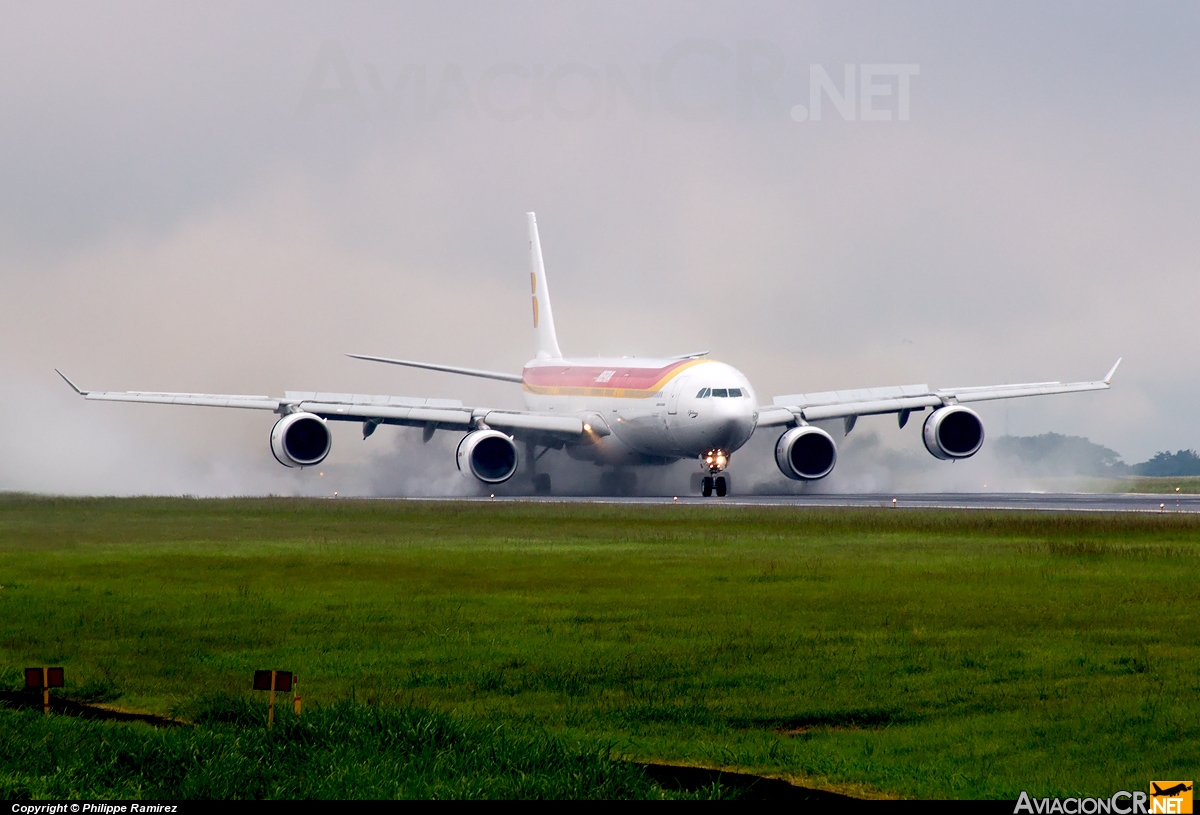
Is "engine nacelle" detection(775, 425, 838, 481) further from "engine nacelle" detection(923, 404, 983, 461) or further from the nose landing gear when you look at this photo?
"engine nacelle" detection(923, 404, 983, 461)

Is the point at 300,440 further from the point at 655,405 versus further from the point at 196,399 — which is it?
the point at 655,405

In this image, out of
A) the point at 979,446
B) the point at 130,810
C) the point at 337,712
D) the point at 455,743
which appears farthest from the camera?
the point at 979,446

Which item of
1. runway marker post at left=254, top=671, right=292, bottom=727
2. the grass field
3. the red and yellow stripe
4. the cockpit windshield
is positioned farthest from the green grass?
the red and yellow stripe

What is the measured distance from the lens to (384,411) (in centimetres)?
5841

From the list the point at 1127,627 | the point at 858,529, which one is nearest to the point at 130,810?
the point at 1127,627

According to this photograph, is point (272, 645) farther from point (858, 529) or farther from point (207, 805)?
point (858, 529)

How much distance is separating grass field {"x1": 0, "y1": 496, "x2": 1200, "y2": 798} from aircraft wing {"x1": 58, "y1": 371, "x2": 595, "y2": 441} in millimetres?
23773

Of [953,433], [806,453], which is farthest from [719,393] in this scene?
[953,433]

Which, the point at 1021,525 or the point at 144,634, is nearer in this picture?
the point at 144,634

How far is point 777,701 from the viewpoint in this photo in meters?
14.1

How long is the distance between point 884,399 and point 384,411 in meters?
19.0

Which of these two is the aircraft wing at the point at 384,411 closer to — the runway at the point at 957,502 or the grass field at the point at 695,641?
the runway at the point at 957,502

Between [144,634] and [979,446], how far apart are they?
42611 mm

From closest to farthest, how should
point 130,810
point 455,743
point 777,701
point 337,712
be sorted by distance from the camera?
point 130,810 < point 455,743 < point 337,712 < point 777,701
